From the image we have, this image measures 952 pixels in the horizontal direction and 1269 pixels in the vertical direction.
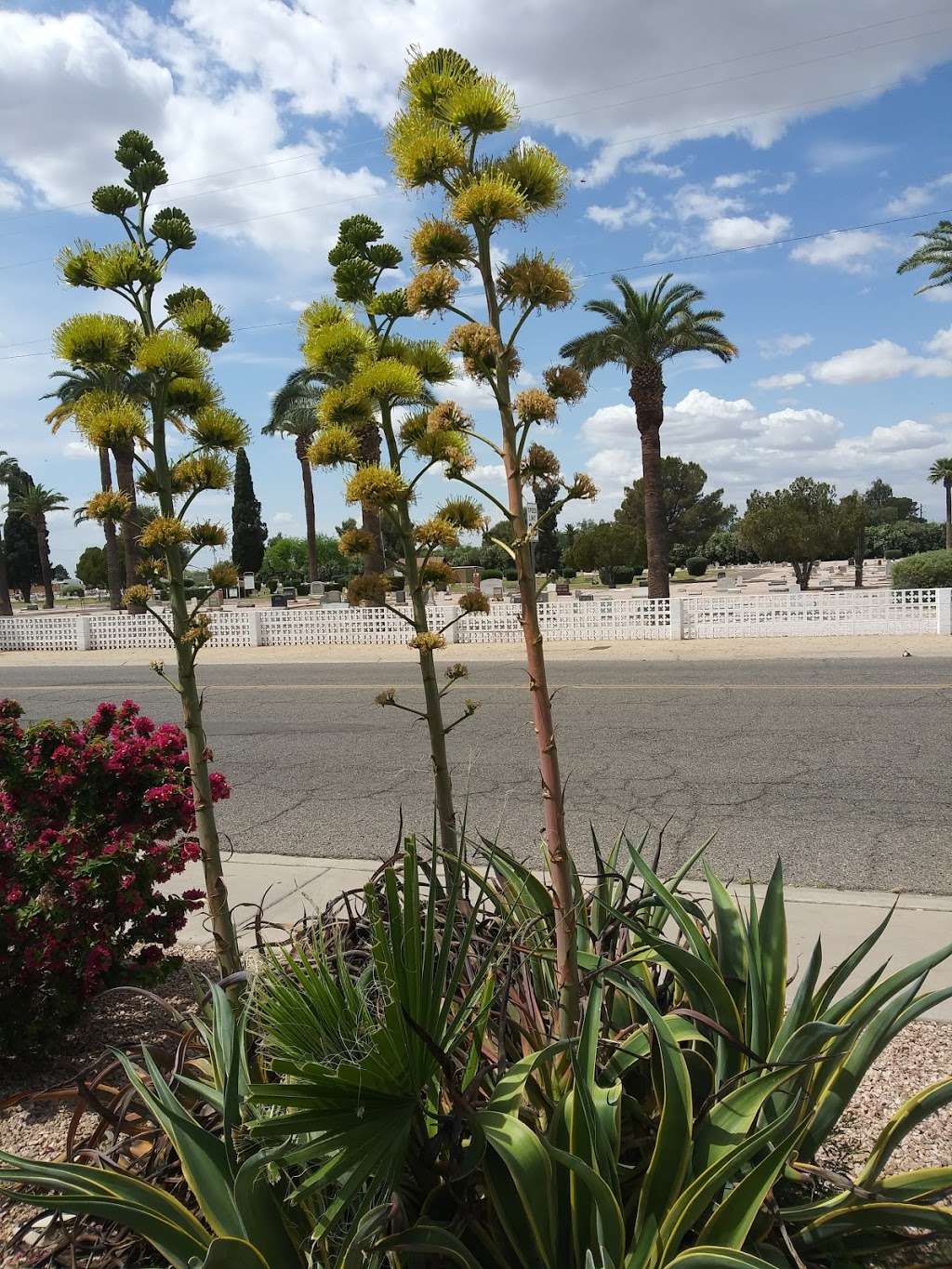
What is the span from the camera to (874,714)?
10633 millimetres

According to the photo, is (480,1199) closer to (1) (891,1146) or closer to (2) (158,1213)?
(2) (158,1213)

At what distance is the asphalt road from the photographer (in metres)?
6.35

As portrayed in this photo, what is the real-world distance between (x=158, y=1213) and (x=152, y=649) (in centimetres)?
2626

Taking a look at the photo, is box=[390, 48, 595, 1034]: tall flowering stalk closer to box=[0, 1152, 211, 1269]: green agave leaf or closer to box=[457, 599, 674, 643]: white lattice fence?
box=[0, 1152, 211, 1269]: green agave leaf

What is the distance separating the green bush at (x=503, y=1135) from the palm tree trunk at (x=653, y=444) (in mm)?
24904

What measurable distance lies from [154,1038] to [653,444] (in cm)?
2524

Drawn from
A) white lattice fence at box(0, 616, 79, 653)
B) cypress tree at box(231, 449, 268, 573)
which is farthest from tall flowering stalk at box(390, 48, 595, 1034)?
cypress tree at box(231, 449, 268, 573)

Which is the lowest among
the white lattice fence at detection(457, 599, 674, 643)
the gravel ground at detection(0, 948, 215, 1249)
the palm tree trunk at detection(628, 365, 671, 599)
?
the gravel ground at detection(0, 948, 215, 1249)

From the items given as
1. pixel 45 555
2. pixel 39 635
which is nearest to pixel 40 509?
pixel 45 555

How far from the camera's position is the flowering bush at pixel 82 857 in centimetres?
356

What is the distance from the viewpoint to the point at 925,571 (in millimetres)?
23000

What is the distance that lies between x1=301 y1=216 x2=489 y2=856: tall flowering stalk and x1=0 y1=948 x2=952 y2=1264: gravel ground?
1242 millimetres

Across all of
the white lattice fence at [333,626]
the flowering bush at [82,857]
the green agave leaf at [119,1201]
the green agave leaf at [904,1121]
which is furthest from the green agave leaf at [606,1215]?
the white lattice fence at [333,626]

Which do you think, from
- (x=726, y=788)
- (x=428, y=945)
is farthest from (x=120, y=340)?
(x=726, y=788)
